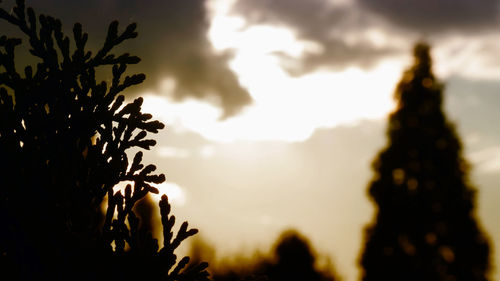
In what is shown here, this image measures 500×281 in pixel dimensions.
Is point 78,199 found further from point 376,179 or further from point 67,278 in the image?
point 376,179

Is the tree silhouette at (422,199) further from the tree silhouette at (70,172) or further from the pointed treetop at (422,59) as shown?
the tree silhouette at (70,172)

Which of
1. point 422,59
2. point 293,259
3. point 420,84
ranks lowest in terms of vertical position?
point 293,259

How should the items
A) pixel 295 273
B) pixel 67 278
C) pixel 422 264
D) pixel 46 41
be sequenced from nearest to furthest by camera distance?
pixel 67 278, pixel 46 41, pixel 422 264, pixel 295 273

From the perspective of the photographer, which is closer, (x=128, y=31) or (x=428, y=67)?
(x=128, y=31)

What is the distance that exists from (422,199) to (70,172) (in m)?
35.0

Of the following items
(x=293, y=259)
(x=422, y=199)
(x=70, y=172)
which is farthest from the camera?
(x=293, y=259)

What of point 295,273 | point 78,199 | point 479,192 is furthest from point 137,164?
point 295,273

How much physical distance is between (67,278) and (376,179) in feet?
110

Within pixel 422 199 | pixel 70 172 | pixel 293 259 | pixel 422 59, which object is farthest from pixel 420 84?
pixel 70 172

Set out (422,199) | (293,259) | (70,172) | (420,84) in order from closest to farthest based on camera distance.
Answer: (70,172) < (422,199) < (420,84) < (293,259)

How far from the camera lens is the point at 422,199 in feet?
129

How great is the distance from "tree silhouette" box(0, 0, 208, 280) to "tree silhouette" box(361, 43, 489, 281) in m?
31.6

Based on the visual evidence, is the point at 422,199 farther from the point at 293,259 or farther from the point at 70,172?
the point at 70,172

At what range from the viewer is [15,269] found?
6.03 m
